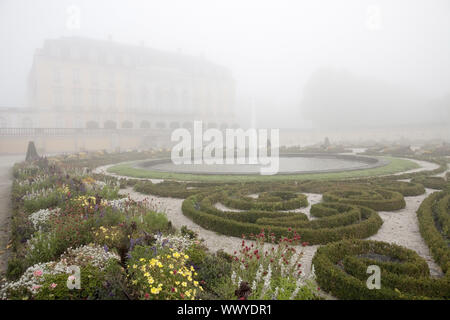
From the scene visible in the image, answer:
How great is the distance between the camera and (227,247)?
5.39 metres

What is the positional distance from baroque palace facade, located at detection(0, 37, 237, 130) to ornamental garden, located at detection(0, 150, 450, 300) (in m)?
36.7

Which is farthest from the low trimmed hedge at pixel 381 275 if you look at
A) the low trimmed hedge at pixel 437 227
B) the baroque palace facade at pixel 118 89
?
the baroque palace facade at pixel 118 89

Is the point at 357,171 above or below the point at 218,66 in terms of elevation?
below

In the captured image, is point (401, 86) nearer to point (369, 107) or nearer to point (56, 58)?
point (369, 107)

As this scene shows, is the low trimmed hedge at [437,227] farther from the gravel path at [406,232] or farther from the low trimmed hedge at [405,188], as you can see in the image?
the low trimmed hedge at [405,188]

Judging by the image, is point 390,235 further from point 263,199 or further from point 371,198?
point 263,199

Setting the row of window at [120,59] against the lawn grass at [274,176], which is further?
the row of window at [120,59]

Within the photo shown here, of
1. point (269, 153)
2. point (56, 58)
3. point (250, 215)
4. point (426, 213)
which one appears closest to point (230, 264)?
point (250, 215)

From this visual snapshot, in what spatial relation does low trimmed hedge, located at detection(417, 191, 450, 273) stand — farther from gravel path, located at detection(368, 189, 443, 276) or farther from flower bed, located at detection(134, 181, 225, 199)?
flower bed, located at detection(134, 181, 225, 199)

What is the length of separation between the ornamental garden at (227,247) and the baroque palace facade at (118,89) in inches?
1443

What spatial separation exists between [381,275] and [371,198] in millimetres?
4215

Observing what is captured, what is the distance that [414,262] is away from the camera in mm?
3951

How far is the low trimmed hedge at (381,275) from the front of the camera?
135 inches
